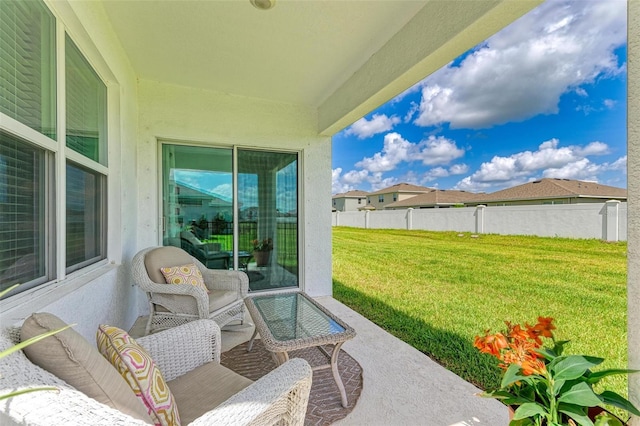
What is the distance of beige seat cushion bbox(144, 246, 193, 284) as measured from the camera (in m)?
2.73

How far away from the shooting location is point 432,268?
628 centimetres

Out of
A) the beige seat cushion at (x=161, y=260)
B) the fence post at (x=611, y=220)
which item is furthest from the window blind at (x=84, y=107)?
the fence post at (x=611, y=220)

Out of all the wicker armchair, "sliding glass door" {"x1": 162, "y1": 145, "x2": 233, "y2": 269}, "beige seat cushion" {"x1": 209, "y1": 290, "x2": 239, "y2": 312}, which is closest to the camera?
the wicker armchair

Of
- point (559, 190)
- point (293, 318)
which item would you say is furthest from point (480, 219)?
point (293, 318)

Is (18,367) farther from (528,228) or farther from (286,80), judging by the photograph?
(528,228)

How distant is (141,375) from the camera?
101cm

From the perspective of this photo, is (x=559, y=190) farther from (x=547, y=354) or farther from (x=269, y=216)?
(x=547, y=354)

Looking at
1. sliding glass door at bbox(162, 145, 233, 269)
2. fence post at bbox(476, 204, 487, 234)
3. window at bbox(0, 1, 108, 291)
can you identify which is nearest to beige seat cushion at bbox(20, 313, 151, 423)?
window at bbox(0, 1, 108, 291)

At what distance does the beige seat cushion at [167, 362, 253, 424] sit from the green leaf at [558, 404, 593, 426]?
4.31 feet

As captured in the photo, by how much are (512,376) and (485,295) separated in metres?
3.80

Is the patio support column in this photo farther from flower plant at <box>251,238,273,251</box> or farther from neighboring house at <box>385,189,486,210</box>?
neighboring house at <box>385,189,486,210</box>

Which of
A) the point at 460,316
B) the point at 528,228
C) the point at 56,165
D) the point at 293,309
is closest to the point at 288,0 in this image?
the point at 56,165

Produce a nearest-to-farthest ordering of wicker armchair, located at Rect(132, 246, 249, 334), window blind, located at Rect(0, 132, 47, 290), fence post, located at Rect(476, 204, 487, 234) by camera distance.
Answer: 1. window blind, located at Rect(0, 132, 47, 290)
2. wicker armchair, located at Rect(132, 246, 249, 334)
3. fence post, located at Rect(476, 204, 487, 234)

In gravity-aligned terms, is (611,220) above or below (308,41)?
below
